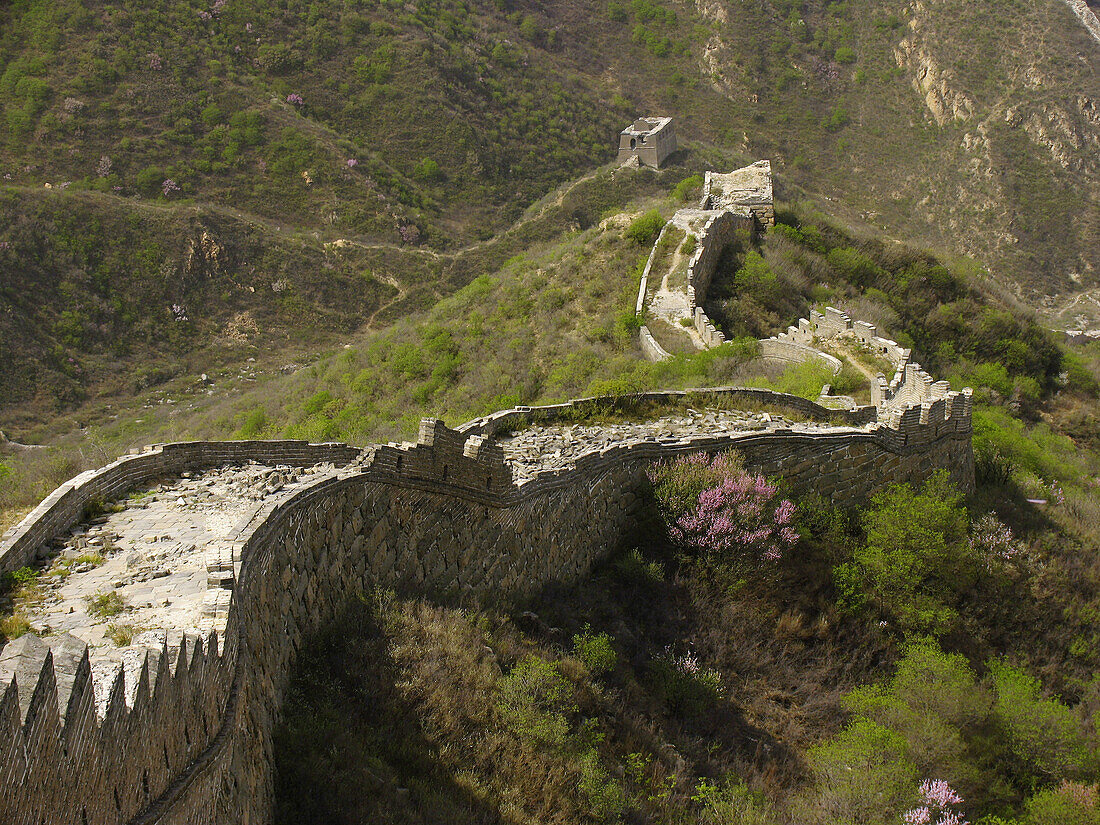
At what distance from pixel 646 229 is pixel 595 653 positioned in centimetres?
2462

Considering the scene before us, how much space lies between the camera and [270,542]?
25.7 feet

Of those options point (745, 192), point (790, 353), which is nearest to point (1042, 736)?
point (790, 353)

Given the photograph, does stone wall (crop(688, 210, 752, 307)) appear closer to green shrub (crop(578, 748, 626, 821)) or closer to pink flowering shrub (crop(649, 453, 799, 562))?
pink flowering shrub (crop(649, 453, 799, 562))

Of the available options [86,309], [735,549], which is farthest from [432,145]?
[735,549]

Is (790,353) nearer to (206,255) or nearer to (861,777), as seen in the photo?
(861,777)

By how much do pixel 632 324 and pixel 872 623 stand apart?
46.2 ft

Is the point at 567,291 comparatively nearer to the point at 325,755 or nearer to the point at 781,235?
the point at 781,235

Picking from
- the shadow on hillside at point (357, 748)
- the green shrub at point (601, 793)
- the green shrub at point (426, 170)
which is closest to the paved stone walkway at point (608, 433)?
the shadow on hillside at point (357, 748)

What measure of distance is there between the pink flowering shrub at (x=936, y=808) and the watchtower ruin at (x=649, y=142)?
56.2 meters

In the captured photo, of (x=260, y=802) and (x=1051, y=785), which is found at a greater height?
(x=260, y=802)

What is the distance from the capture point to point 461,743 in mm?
8664

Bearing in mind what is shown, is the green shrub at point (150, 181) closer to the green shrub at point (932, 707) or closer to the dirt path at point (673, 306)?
the dirt path at point (673, 306)

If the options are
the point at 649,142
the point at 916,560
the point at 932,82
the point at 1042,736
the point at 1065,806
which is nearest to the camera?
the point at 1065,806

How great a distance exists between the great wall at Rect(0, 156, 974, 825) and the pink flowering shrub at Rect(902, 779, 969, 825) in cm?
514
